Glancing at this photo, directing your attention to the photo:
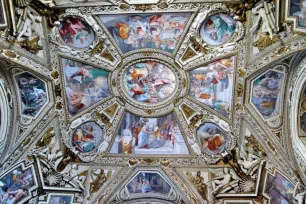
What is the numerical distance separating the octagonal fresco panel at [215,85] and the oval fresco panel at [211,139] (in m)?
0.76

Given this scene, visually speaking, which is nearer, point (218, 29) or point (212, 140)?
point (218, 29)

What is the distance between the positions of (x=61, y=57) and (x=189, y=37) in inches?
191

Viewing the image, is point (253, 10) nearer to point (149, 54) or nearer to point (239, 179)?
point (149, 54)

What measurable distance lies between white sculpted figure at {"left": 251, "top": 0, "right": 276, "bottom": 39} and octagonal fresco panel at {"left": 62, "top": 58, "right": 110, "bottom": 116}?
6030mm

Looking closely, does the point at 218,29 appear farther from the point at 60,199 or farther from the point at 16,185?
Result: the point at 16,185

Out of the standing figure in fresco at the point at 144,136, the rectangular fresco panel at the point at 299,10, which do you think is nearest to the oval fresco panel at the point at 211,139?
the standing figure in fresco at the point at 144,136

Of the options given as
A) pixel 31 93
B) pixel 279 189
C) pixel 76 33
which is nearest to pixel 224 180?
pixel 279 189

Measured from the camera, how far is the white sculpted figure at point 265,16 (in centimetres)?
Answer: 1309

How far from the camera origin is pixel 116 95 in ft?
53.8

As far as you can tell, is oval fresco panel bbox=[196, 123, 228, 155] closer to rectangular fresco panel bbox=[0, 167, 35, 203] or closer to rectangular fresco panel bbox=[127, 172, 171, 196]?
rectangular fresco panel bbox=[127, 172, 171, 196]

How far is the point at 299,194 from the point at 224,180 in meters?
3.20

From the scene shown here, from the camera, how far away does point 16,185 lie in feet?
47.8

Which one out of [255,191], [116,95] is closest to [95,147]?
[116,95]

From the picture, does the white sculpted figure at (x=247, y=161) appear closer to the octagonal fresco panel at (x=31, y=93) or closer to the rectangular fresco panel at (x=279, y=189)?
the rectangular fresco panel at (x=279, y=189)
